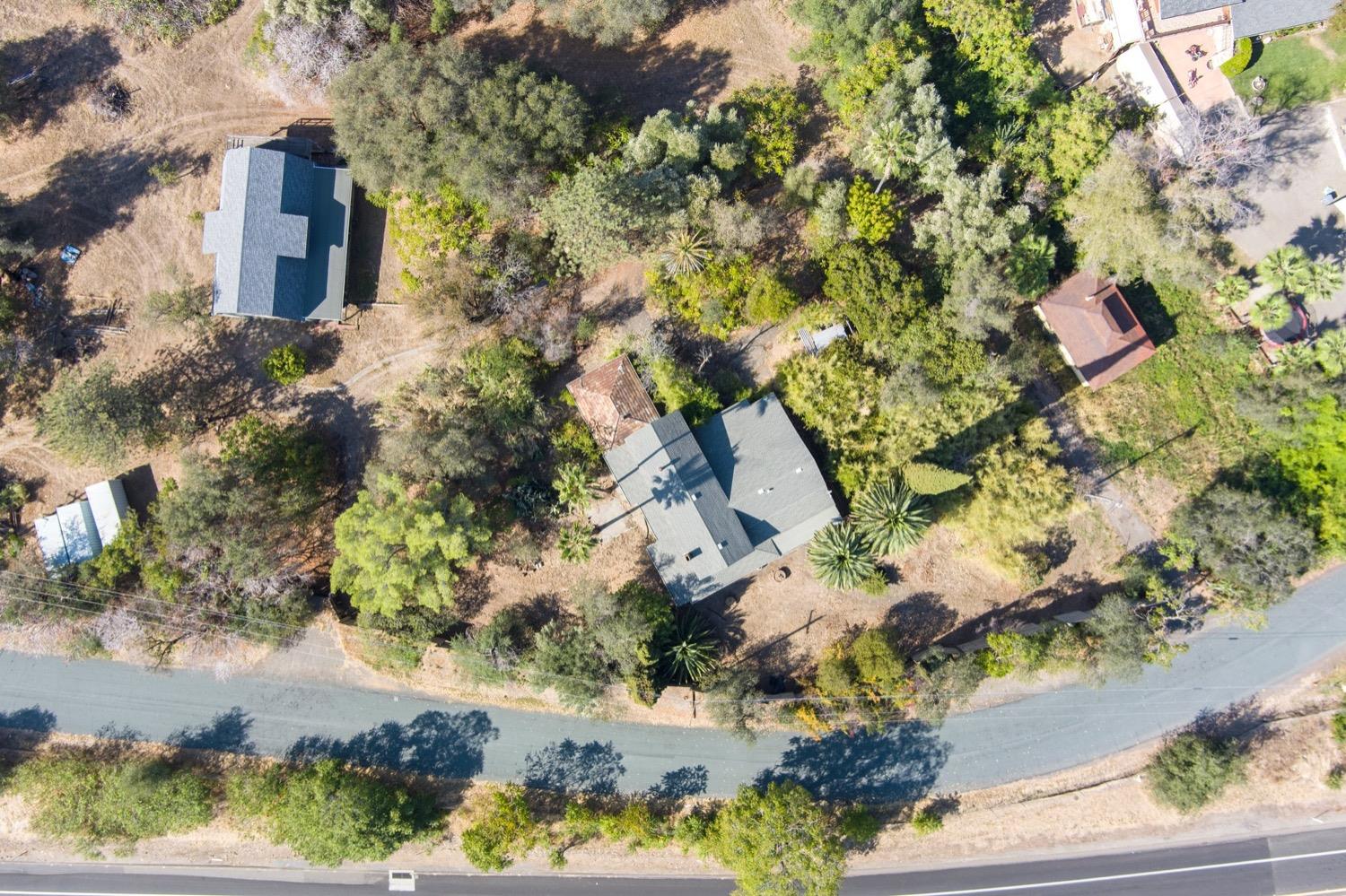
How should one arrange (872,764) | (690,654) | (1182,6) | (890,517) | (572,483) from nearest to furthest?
(890,517) < (1182,6) < (690,654) < (572,483) < (872,764)

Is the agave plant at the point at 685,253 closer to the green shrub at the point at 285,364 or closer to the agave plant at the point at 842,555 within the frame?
the agave plant at the point at 842,555

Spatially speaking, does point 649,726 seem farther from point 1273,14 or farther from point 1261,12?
point 1273,14

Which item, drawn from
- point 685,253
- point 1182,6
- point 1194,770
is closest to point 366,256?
point 685,253

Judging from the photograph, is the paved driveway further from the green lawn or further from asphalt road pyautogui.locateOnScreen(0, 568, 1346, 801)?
asphalt road pyautogui.locateOnScreen(0, 568, 1346, 801)

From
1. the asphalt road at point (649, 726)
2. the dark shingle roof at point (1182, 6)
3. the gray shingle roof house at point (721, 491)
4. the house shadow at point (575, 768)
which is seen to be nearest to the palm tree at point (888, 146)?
the gray shingle roof house at point (721, 491)

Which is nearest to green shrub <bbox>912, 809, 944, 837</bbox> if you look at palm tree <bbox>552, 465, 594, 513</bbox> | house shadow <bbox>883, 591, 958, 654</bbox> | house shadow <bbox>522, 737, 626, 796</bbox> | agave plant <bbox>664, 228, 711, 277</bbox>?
house shadow <bbox>883, 591, 958, 654</bbox>

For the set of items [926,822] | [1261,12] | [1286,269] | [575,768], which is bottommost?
[926,822]
